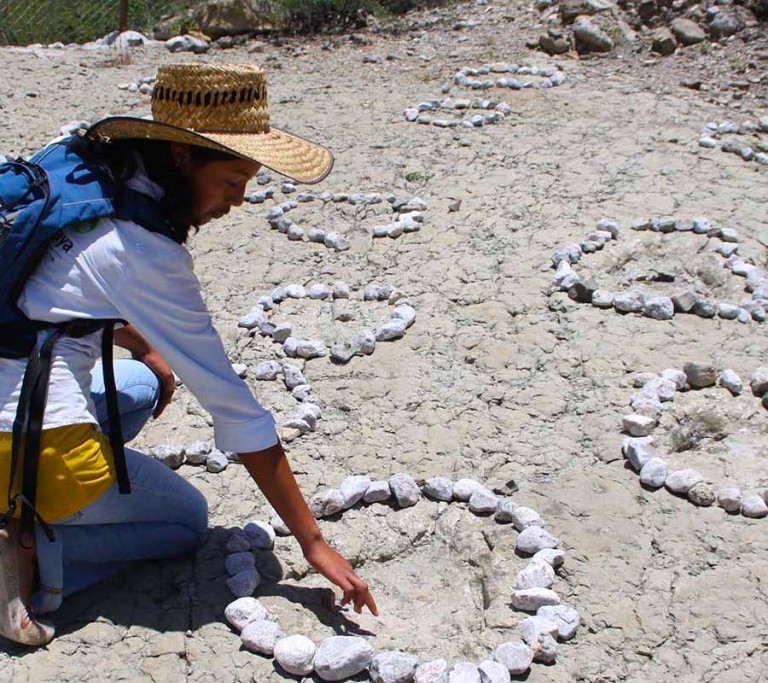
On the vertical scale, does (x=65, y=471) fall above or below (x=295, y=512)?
above

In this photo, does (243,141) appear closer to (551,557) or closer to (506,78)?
(551,557)

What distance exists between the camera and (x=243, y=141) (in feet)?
7.48

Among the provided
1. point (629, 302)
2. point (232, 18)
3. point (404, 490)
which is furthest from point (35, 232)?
point (232, 18)

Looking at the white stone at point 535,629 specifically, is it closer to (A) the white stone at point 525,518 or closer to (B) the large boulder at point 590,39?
(A) the white stone at point 525,518

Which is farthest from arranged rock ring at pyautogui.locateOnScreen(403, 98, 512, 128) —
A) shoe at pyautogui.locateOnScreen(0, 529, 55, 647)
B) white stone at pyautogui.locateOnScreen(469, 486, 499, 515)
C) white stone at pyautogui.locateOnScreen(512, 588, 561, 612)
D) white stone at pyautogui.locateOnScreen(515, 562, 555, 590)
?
shoe at pyautogui.locateOnScreen(0, 529, 55, 647)

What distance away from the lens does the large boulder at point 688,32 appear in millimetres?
7996

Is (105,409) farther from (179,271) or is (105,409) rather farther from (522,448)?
(522,448)

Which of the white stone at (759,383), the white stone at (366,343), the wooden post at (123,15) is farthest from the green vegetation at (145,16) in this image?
the white stone at (759,383)

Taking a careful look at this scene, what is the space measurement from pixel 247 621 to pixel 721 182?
407cm

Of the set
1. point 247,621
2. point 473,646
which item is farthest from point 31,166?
point 473,646

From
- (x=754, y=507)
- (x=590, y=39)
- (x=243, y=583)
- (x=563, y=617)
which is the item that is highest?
(x=243, y=583)

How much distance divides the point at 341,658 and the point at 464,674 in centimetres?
31

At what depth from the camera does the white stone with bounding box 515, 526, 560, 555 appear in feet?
9.48

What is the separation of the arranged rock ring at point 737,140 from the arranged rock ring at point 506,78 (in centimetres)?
139
